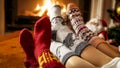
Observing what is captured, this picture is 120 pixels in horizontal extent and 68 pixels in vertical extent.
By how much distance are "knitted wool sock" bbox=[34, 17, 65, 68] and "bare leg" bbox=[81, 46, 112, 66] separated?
16 centimetres

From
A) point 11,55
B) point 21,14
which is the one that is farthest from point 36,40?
point 21,14

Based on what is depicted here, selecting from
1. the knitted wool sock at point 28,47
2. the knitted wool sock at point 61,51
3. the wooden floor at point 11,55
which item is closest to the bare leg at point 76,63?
the knitted wool sock at point 61,51

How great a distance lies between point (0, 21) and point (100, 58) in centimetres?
179

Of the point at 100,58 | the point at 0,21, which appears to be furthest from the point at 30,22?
the point at 100,58

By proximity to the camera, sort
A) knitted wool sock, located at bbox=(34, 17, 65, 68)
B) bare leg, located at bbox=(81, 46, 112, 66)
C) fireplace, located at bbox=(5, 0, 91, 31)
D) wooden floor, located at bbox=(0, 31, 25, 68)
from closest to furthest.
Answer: knitted wool sock, located at bbox=(34, 17, 65, 68)
bare leg, located at bbox=(81, 46, 112, 66)
wooden floor, located at bbox=(0, 31, 25, 68)
fireplace, located at bbox=(5, 0, 91, 31)

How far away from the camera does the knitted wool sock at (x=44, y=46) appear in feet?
2.50

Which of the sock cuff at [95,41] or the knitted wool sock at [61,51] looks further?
the sock cuff at [95,41]

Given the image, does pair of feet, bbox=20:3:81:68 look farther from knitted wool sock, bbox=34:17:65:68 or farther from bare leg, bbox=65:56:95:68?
bare leg, bbox=65:56:95:68

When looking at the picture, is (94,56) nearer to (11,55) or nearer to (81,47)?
(81,47)

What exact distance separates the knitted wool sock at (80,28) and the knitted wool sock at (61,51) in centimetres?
12

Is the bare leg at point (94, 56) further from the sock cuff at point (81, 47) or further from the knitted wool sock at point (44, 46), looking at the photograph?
the knitted wool sock at point (44, 46)

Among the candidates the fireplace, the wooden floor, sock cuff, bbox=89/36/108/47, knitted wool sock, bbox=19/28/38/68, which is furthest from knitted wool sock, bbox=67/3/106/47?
the fireplace

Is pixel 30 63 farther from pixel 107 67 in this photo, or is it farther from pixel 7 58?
pixel 7 58

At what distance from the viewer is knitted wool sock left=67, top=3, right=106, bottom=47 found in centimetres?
105
